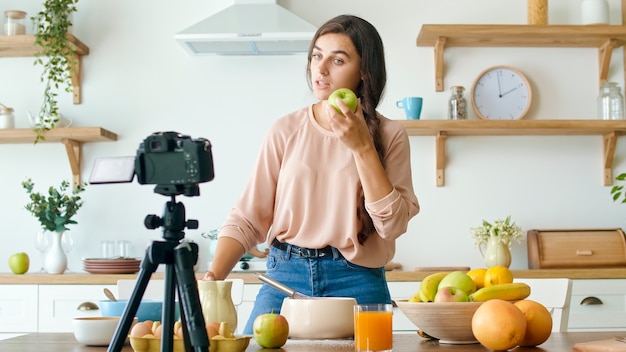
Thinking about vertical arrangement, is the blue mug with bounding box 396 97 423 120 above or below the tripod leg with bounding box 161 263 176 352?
above

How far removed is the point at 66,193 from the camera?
3809mm

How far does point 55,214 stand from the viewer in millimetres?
3609

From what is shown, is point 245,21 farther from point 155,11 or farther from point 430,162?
point 430,162

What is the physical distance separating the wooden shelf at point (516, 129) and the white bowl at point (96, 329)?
2309mm

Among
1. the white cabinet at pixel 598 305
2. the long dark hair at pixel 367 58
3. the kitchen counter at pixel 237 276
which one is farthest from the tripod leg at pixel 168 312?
the white cabinet at pixel 598 305

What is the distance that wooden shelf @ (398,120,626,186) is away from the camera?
353cm

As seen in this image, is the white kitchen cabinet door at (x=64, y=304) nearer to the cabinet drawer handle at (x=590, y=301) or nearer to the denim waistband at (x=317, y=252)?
the denim waistband at (x=317, y=252)

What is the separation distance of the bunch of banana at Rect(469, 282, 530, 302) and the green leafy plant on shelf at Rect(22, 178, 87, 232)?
2.50m

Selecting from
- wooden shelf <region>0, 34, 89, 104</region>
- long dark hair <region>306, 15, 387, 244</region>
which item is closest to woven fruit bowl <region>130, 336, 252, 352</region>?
long dark hair <region>306, 15, 387, 244</region>

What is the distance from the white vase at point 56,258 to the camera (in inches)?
138

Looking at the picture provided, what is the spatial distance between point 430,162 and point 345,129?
2.17 meters

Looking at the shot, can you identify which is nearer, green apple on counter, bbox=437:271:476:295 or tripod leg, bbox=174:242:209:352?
tripod leg, bbox=174:242:209:352

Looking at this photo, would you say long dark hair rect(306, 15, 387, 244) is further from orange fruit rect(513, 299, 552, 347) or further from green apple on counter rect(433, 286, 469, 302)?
orange fruit rect(513, 299, 552, 347)

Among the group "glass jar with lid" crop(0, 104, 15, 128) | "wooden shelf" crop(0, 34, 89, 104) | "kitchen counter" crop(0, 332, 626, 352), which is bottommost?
"kitchen counter" crop(0, 332, 626, 352)
